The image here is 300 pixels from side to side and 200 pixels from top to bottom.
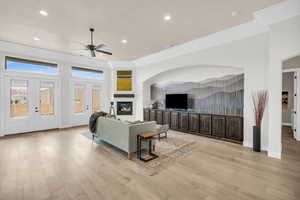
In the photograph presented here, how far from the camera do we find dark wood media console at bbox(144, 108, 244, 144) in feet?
13.9

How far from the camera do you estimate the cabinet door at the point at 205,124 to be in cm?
485

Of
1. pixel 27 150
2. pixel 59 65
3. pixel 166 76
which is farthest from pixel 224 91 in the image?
pixel 59 65

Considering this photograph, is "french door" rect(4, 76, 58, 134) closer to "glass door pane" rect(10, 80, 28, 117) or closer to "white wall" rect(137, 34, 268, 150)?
"glass door pane" rect(10, 80, 28, 117)

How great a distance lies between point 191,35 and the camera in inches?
175

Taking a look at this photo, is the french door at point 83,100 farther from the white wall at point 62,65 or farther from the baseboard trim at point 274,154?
the baseboard trim at point 274,154

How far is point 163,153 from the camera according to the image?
3.55 meters

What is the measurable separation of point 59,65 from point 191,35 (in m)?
5.92

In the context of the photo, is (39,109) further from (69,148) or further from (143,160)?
(143,160)

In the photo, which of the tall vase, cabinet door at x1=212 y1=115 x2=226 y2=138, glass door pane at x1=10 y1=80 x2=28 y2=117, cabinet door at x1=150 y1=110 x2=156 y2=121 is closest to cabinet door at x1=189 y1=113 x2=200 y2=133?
cabinet door at x1=212 y1=115 x2=226 y2=138

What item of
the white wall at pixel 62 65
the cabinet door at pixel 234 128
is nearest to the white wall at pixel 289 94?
the cabinet door at pixel 234 128

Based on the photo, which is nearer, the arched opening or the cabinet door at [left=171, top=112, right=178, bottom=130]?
the arched opening

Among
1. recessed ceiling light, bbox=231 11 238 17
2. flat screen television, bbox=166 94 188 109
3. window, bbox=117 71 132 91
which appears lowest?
flat screen television, bbox=166 94 188 109

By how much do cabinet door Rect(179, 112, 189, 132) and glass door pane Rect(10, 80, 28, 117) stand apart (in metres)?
6.38

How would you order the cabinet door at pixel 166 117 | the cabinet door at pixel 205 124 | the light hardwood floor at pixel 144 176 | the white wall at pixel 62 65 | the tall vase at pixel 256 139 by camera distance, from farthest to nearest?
the cabinet door at pixel 166 117, the white wall at pixel 62 65, the cabinet door at pixel 205 124, the tall vase at pixel 256 139, the light hardwood floor at pixel 144 176
